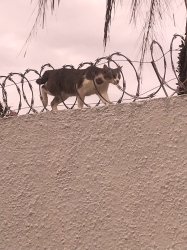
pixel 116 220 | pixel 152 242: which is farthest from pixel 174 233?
pixel 116 220

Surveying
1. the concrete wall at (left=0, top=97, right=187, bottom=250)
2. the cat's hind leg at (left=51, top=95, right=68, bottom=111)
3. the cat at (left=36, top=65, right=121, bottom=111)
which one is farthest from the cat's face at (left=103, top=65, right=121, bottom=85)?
the cat's hind leg at (left=51, top=95, right=68, bottom=111)

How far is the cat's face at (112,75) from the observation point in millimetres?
2936

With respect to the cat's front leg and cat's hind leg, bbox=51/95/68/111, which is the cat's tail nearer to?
cat's hind leg, bbox=51/95/68/111

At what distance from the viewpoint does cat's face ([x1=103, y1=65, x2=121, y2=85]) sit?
2.94 m

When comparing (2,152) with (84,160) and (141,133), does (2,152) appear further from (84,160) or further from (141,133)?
(141,133)

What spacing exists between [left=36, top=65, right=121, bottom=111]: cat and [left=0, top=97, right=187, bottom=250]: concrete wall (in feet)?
0.52

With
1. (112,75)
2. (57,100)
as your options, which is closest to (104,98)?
(112,75)

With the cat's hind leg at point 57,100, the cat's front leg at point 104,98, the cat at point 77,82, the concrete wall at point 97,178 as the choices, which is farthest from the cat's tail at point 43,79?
the cat's front leg at point 104,98

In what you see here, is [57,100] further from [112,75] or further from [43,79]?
[112,75]

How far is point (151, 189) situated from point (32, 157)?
26.4 inches

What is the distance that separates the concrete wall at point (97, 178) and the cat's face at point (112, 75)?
0.16 meters

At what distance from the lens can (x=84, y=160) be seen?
2908mm

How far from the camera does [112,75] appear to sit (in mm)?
2947

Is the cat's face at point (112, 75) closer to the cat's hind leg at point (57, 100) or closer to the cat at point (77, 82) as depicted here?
the cat at point (77, 82)
